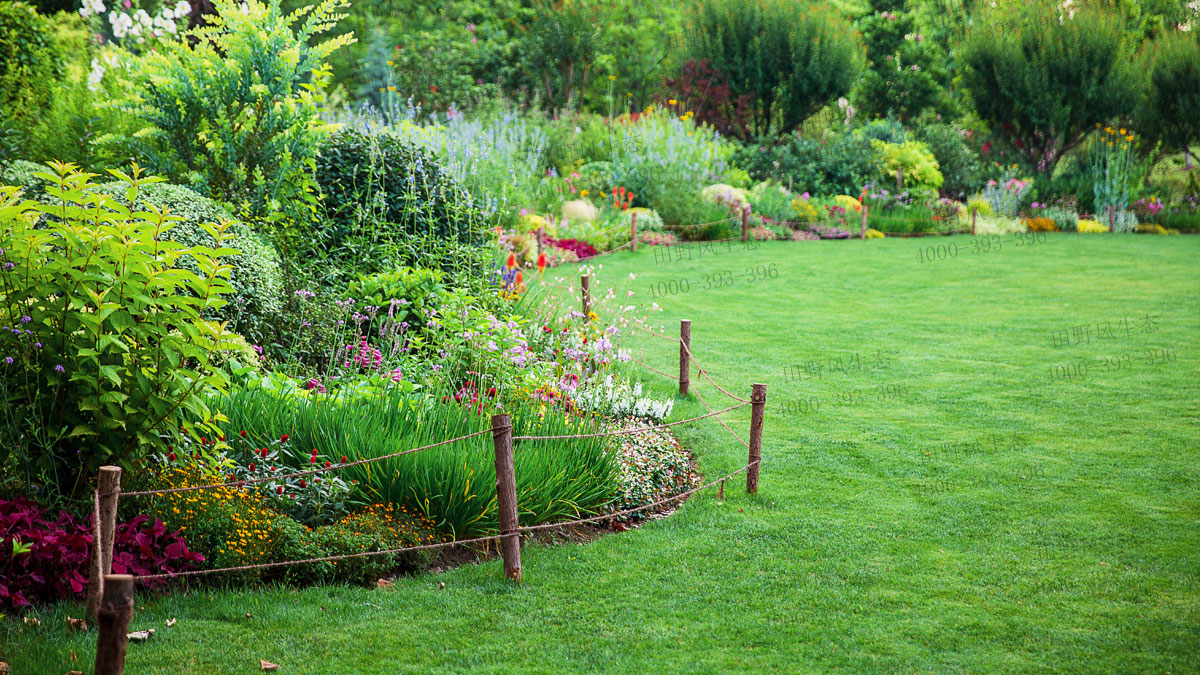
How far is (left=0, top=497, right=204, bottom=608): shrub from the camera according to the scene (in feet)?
12.9

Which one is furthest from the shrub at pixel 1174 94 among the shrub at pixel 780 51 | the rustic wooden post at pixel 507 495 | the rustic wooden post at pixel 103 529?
the rustic wooden post at pixel 103 529

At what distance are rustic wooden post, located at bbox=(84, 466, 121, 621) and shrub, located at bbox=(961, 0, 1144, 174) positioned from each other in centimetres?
2440

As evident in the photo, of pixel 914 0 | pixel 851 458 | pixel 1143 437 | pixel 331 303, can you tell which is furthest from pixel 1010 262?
pixel 914 0

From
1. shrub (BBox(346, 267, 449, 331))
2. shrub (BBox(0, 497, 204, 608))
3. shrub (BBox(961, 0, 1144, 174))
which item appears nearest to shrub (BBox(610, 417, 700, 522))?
shrub (BBox(346, 267, 449, 331))

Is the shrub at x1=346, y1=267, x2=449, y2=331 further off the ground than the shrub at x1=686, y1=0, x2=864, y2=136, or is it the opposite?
the shrub at x1=686, y1=0, x2=864, y2=136

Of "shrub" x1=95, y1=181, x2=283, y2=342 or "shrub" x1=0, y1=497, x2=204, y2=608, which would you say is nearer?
"shrub" x1=0, y1=497, x2=204, y2=608

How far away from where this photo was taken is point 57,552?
3994mm

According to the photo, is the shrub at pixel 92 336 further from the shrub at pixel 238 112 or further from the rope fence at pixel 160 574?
the shrub at pixel 238 112

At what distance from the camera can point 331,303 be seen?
7.04 m

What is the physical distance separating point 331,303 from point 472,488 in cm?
268

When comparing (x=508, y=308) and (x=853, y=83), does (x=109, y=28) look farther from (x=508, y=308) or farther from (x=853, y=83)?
(x=508, y=308)

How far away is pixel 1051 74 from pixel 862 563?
2225 cm

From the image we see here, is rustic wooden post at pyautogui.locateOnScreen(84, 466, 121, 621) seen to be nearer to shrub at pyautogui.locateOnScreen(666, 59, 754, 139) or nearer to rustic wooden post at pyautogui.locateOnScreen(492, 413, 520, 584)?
rustic wooden post at pyautogui.locateOnScreen(492, 413, 520, 584)

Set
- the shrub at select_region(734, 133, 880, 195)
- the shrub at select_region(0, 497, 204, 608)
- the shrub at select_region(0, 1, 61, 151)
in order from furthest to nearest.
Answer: the shrub at select_region(734, 133, 880, 195) → the shrub at select_region(0, 1, 61, 151) → the shrub at select_region(0, 497, 204, 608)
